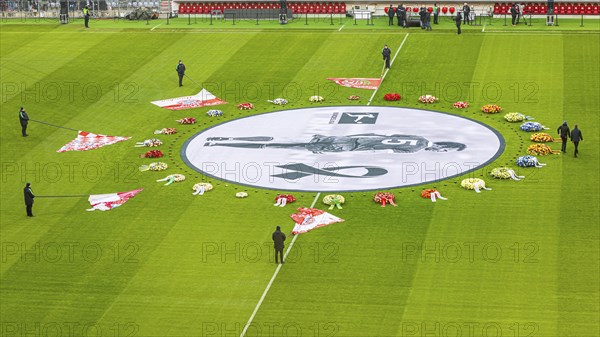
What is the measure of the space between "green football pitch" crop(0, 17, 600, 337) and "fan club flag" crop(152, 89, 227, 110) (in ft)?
4.39

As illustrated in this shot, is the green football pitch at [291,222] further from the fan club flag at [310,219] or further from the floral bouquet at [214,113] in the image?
the fan club flag at [310,219]

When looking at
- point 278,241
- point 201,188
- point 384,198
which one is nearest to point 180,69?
point 201,188

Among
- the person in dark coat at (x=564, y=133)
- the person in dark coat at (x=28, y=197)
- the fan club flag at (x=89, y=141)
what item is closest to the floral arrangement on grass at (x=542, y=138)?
the person in dark coat at (x=564, y=133)

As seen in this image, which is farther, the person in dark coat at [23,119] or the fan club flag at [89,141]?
the person in dark coat at [23,119]

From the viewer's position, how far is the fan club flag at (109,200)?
238ft

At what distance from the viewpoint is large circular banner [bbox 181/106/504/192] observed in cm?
7600

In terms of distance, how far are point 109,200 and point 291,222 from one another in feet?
39.8

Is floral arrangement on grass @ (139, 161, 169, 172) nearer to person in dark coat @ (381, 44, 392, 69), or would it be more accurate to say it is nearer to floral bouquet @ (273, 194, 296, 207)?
floral bouquet @ (273, 194, 296, 207)

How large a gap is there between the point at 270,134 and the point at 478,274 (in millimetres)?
27840

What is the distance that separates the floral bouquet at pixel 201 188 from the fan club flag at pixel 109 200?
3.53 meters

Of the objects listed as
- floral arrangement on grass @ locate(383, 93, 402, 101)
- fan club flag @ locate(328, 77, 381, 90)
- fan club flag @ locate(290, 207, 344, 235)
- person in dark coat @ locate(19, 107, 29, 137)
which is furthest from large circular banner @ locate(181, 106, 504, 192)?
person in dark coat @ locate(19, 107, 29, 137)

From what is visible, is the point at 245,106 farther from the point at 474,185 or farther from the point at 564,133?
the point at 564,133

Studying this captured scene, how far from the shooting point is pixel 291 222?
68.8 m

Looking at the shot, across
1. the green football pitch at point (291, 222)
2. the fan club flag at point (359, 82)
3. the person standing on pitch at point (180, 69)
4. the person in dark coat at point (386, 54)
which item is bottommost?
the green football pitch at point (291, 222)
